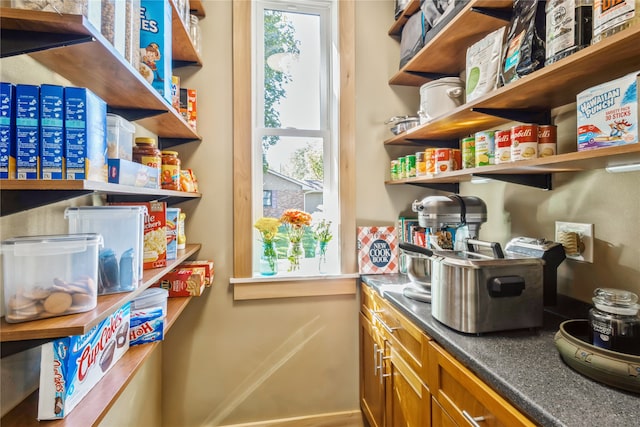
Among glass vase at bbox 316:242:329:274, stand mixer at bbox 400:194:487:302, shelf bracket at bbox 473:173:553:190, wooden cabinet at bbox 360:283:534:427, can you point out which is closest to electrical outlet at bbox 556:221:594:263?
shelf bracket at bbox 473:173:553:190

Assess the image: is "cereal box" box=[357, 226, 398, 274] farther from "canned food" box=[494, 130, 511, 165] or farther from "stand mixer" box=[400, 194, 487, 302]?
"canned food" box=[494, 130, 511, 165]

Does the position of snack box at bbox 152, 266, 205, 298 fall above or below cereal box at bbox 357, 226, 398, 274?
below

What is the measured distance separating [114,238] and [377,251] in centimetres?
142

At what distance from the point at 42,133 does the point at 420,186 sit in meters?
1.85

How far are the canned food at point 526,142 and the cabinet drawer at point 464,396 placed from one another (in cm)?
68

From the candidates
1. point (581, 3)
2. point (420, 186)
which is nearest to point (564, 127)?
point (581, 3)

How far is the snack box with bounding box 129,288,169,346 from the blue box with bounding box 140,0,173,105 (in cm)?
75

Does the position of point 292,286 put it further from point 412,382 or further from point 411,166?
point 411,166

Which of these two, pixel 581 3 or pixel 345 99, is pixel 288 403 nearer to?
pixel 345 99

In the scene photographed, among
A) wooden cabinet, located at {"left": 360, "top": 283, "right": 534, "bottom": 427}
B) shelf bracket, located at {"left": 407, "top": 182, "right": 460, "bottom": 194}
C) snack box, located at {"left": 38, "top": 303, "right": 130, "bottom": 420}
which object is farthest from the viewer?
shelf bracket, located at {"left": 407, "top": 182, "right": 460, "bottom": 194}

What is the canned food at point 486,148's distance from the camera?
3.97 ft

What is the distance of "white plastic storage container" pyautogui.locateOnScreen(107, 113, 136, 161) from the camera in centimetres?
89

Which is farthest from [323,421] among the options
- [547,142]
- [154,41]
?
[154,41]

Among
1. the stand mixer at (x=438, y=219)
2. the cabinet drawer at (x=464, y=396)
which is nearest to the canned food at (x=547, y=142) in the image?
the stand mixer at (x=438, y=219)
